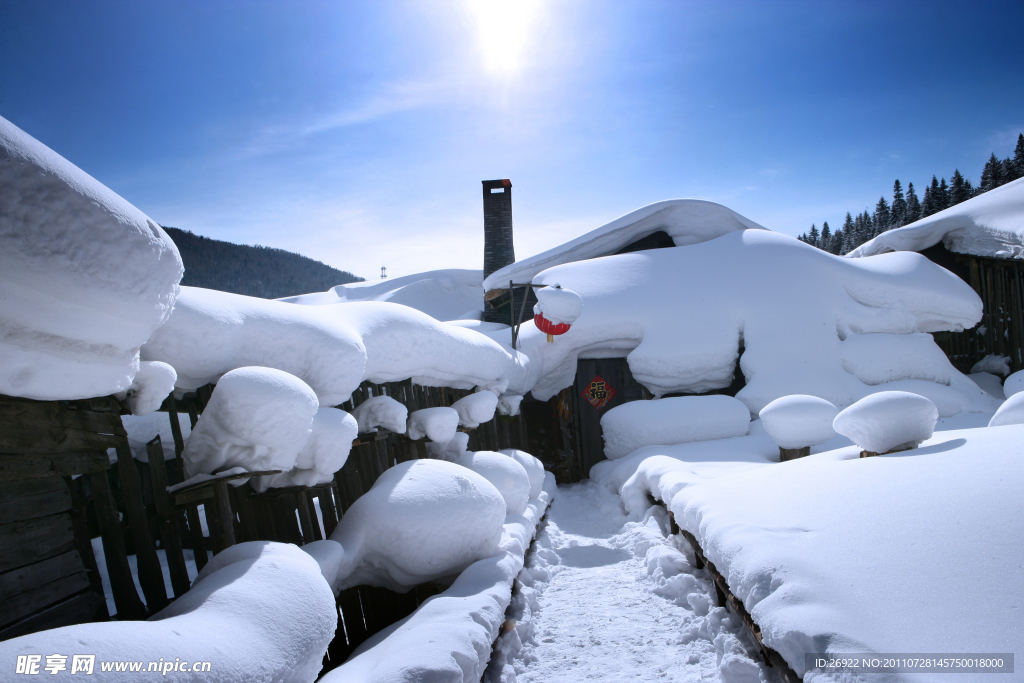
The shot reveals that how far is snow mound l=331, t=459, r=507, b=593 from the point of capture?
123 inches

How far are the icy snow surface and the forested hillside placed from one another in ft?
50.2

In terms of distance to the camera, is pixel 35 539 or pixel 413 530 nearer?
pixel 35 539

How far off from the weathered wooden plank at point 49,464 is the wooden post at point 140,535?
0.23 ft

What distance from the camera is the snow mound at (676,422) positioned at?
7.62 metres

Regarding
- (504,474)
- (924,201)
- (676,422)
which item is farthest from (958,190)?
(504,474)

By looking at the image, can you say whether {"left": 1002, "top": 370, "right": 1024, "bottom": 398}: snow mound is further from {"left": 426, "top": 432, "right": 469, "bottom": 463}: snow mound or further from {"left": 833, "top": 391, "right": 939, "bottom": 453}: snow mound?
{"left": 426, "top": 432, "right": 469, "bottom": 463}: snow mound

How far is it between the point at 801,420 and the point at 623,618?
11.8ft

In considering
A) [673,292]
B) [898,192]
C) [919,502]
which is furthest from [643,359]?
[898,192]

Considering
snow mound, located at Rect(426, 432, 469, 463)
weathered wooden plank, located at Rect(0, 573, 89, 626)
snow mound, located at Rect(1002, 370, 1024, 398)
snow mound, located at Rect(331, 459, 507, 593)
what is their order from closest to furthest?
weathered wooden plank, located at Rect(0, 573, 89, 626) < snow mound, located at Rect(331, 459, 507, 593) < snow mound, located at Rect(426, 432, 469, 463) < snow mound, located at Rect(1002, 370, 1024, 398)

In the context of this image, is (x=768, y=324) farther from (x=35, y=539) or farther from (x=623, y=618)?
(x=35, y=539)

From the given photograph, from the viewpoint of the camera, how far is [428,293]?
20.1 m

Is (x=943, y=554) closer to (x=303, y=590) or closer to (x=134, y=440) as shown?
(x=303, y=590)

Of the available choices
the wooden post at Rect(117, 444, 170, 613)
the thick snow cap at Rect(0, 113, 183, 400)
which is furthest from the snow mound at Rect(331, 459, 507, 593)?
the thick snow cap at Rect(0, 113, 183, 400)

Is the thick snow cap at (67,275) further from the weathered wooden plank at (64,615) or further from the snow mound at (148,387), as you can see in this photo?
the weathered wooden plank at (64,615)
